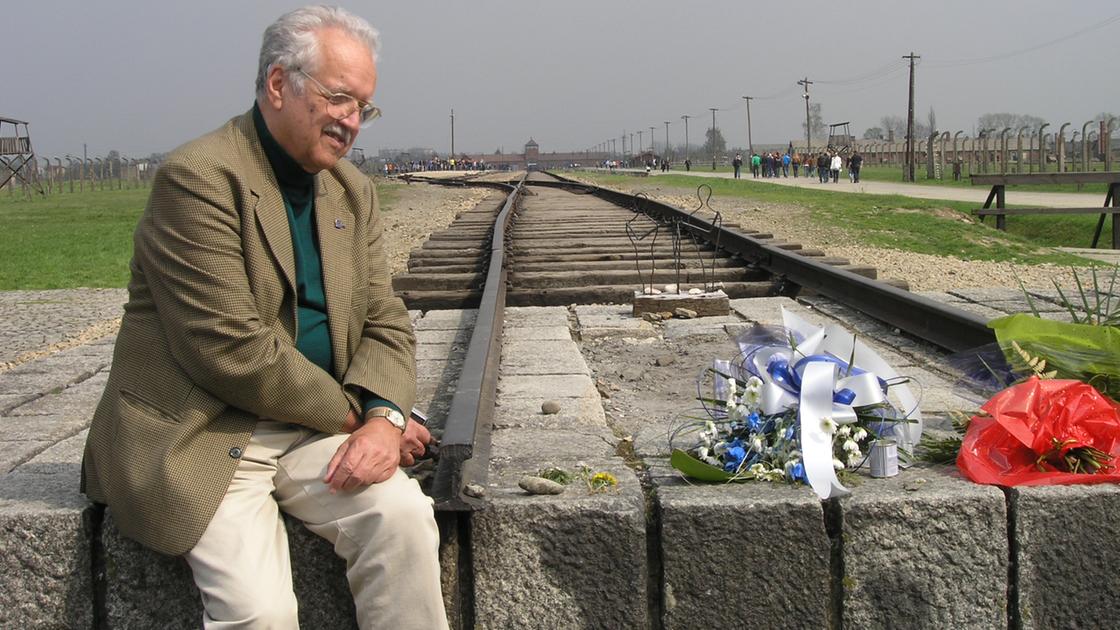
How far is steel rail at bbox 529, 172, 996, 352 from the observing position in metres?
4.67

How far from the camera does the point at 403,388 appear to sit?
9.11ft

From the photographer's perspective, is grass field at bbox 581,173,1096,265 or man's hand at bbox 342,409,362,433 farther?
grass field at bbox 581,173,1096,265

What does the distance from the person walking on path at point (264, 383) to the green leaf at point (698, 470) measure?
2.10 ft

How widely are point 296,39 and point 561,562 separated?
1.32 metres

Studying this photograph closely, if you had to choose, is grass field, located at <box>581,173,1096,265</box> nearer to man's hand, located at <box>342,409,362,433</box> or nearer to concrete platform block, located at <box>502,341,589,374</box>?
concrete platform block, located at <box>502,341,589,374</box>

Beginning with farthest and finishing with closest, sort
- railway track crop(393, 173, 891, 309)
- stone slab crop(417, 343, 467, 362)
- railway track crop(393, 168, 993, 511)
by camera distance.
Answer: railway track crop(393, 173, 891, 309), stone slab crop(417, 343, 467, 362), railway track crop(393, 168, 993, 511)

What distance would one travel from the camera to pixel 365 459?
2.43m

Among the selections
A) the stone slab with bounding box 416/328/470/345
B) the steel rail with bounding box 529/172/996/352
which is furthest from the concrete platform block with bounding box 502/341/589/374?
the steel rail with bounding box 529/172/996/352

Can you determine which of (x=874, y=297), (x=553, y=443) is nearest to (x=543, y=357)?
(x=553, y=443)

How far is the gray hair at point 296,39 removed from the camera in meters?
2.48

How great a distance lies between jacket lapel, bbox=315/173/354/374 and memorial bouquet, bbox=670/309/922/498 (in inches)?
34.2

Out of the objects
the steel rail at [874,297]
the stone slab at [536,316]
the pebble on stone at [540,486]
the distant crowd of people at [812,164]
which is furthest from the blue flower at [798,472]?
the distant crowd of people at [812,164]

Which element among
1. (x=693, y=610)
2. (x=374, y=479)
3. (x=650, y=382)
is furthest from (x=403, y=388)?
(x=650, y=382)

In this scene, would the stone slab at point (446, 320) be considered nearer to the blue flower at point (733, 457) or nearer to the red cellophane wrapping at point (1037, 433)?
the blue flower at point (733, 457)
